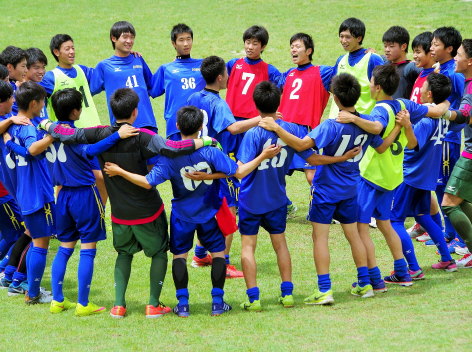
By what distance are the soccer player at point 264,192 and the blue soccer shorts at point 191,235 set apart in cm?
27

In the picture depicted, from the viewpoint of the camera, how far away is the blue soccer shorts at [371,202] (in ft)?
18.3

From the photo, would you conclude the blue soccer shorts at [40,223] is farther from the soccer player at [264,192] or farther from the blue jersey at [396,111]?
the blue jersey at [396,111]

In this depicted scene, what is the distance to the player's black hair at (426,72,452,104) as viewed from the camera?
5.85 meters

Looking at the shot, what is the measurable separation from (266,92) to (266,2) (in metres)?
22.3

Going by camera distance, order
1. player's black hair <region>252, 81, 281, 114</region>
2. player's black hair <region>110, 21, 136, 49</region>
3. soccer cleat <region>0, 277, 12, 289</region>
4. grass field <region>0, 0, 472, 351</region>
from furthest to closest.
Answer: player's black hair <region>110, 21, 136, 49</region> → soccer cleat <region>0, 277, 12, 289</region> → player's black hair <region>252, 81, 281, 114</region> → grass field <region>0, 0, 472, 351</region>

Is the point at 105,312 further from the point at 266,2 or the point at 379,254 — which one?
the point at 266,2

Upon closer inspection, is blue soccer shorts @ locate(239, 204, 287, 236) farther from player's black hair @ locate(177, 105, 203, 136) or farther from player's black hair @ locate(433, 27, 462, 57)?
player's black hair @ locate(433, 27, 462, 57)

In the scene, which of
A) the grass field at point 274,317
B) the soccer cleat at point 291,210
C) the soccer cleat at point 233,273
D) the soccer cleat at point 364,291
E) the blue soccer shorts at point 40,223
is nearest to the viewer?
the grass field at point 274,317

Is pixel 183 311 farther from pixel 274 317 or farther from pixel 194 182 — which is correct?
pixel 194 182

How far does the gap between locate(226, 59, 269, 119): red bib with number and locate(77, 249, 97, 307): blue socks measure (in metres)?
3.23

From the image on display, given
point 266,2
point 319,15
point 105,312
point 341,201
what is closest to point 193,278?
point 105,312

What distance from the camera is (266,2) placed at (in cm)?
2600

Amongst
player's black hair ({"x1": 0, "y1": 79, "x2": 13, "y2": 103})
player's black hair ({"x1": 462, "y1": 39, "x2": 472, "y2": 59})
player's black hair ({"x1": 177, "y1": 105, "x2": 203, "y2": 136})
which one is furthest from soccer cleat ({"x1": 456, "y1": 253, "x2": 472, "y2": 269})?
player's black hair ({"x1": 0, "y1": 79, "x2": 13, "y2": 103})

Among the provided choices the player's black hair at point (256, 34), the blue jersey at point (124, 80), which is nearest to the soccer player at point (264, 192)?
the player's black hair at point (256, 34)
